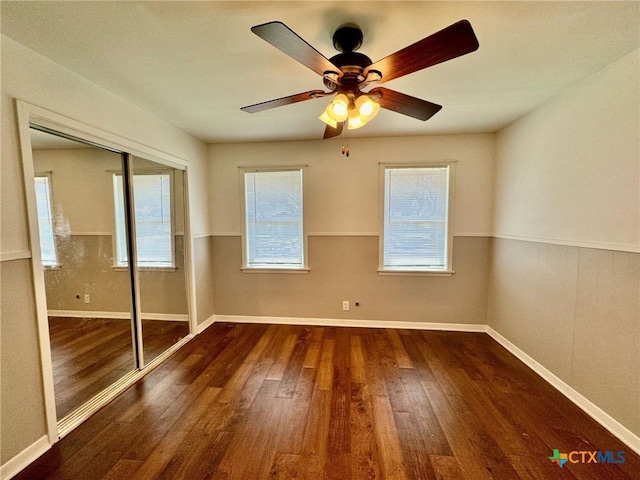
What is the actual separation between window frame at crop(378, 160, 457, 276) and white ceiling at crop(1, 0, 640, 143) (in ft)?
3.00

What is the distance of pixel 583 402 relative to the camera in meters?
1.96

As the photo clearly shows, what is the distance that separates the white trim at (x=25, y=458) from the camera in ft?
4.76

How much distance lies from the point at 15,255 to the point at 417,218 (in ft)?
11.6

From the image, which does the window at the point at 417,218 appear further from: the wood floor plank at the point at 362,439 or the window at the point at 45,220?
the window at the point at 45,220

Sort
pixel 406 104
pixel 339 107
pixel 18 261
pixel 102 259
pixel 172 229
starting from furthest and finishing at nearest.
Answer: pixel 172 229, pixel 102 259, pixel 406 104, pixel 18 261, pixel 339 107

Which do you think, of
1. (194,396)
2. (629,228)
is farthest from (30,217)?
(629,228)

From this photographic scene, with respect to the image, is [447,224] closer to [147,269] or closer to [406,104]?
[406,104]

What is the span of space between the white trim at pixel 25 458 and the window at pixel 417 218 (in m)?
3.22

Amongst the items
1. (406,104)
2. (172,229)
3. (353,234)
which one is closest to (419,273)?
(353,234)

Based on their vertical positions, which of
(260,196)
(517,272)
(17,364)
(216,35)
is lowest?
(17,364)

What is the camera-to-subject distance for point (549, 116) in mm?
2295

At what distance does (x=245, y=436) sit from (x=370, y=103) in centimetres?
220

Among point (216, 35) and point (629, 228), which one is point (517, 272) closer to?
point (629, 228)

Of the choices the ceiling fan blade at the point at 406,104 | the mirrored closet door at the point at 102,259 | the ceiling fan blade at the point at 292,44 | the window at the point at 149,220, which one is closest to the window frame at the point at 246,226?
the mirrored closet door at the point at 102,259
